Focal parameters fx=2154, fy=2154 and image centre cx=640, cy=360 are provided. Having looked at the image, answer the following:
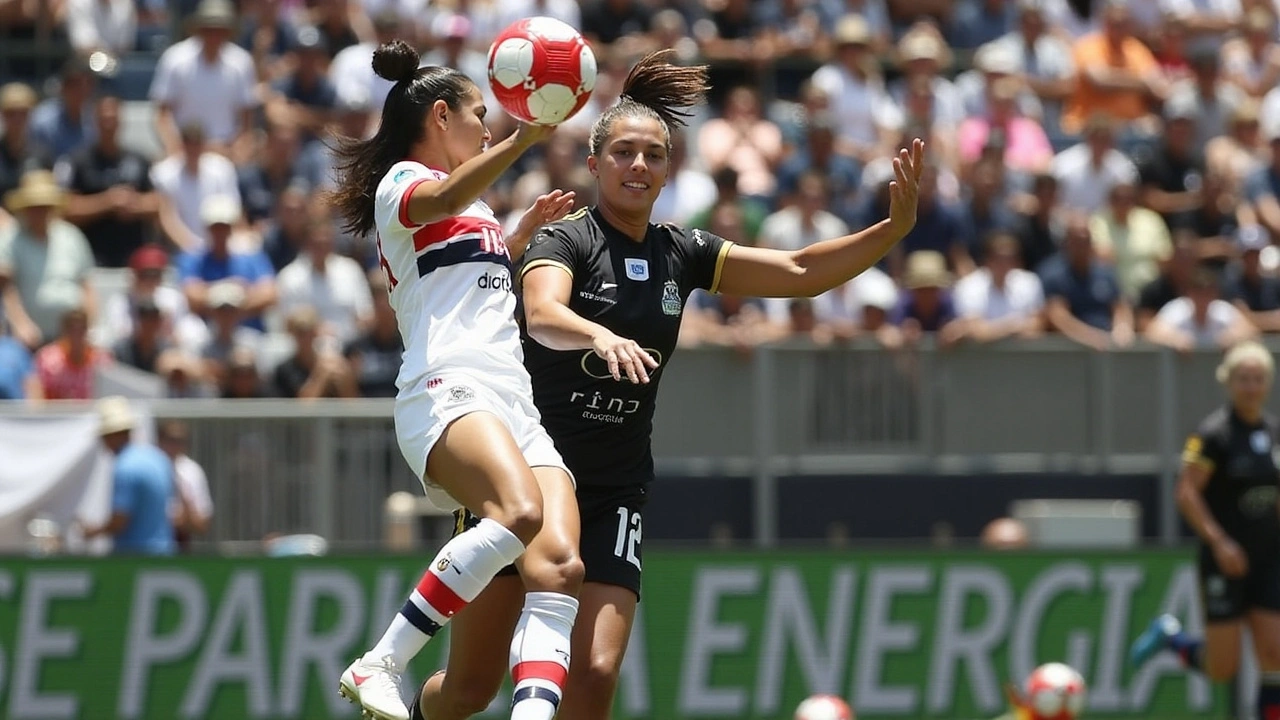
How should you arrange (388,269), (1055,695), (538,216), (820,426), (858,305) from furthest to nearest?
1. (858,305)
2. (820,426)
3. (1055,695)
4. (538,216)
5. (388,269)

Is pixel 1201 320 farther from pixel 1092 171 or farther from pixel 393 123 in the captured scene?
pixel 393 123

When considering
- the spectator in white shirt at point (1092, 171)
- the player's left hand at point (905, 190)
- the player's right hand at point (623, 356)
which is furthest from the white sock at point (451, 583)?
the spectator in white shirt at point (1092, 171)

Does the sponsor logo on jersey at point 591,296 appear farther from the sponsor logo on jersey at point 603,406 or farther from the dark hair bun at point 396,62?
the dark hair bun at point 396,62

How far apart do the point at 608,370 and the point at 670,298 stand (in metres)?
0.35

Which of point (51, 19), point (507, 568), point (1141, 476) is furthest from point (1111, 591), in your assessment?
point (51, 19)

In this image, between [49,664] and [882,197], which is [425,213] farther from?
[882,197]

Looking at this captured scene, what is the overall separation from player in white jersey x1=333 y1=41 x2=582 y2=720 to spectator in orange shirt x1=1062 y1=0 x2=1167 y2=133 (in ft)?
39.9

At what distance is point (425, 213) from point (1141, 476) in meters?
9.47

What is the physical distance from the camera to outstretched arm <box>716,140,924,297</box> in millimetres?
7391

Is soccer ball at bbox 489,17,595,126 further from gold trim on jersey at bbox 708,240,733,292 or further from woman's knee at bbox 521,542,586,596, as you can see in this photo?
woman's knee at bbox 521,542,586,596

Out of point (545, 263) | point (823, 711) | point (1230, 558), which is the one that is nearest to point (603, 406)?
point (545, 263)

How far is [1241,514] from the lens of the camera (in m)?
12.4

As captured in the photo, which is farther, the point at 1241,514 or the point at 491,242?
the point at 1241,514

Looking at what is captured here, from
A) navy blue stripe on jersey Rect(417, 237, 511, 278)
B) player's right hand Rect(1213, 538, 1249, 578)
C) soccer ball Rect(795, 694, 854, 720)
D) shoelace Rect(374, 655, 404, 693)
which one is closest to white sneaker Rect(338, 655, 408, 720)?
shoelace Rect(374, 655, 404, 693)
